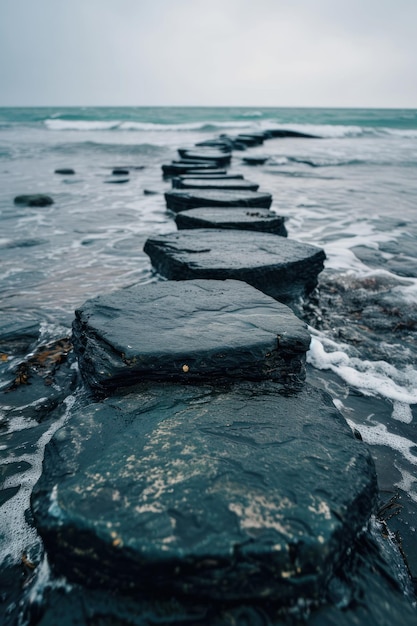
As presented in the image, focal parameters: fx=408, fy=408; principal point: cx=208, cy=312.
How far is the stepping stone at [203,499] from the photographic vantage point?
750 mm

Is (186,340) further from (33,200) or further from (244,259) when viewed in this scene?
(33,200)

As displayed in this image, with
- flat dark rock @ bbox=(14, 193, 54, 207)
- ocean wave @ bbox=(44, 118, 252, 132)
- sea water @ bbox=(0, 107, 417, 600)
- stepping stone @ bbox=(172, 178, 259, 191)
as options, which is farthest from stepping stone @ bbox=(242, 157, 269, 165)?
ocean wave @ bbox=(44, 118, 252, 132)

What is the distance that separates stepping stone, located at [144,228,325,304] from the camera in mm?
2160

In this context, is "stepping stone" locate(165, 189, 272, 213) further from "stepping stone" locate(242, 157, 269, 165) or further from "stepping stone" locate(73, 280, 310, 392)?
"stepping stone" locate(242, 157, 269, 165)

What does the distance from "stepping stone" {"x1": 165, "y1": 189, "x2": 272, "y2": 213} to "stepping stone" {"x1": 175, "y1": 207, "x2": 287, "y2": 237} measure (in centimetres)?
25

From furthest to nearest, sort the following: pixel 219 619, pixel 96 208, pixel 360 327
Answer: pixel 96 208 → pixel 360 327 → pixel 219 619

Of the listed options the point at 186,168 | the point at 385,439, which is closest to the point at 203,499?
the point at 385,439

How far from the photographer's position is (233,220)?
118 inches

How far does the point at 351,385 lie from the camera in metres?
1.86

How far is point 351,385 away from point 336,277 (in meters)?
1.48

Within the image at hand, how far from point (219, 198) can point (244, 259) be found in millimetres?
1521

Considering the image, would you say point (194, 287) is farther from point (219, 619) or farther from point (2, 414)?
point (219, 619)

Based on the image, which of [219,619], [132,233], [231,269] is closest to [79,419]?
[219,619]

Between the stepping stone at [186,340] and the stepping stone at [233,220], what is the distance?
1.36 metres
